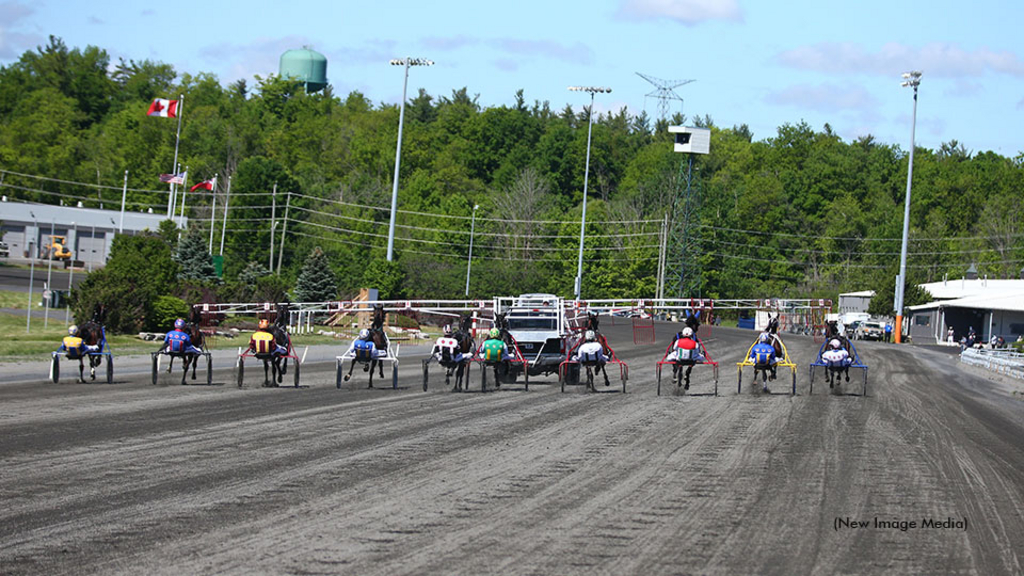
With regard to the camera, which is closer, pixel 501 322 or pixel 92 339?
pixel 92 339

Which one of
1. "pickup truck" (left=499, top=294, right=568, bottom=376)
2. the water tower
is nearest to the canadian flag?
"pickup truck" (left=499, top=294, right=568, bottom=376)

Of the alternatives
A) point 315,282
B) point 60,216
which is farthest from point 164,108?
point 315,282

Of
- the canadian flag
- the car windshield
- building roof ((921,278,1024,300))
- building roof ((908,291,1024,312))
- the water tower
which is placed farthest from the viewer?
the water tower

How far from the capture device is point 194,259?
2707 inches

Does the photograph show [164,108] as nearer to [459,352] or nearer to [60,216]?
[60,216]

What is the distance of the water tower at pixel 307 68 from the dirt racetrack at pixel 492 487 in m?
156

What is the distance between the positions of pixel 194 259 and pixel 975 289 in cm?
6115

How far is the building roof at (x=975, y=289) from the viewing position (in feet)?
283

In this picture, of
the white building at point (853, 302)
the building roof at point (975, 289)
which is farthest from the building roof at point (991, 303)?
the white building at point (853, 302)

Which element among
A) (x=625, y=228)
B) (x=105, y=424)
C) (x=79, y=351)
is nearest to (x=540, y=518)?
(x=105, y=424)

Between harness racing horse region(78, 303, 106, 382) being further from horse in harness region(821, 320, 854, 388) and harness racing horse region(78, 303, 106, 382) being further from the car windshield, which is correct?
horse in harness region(821, 320, 854, 388)

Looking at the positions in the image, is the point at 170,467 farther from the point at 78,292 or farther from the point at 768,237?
the point at 768,237

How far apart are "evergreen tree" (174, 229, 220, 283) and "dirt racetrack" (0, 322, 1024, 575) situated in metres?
46.0

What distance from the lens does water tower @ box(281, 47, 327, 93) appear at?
564 ft
